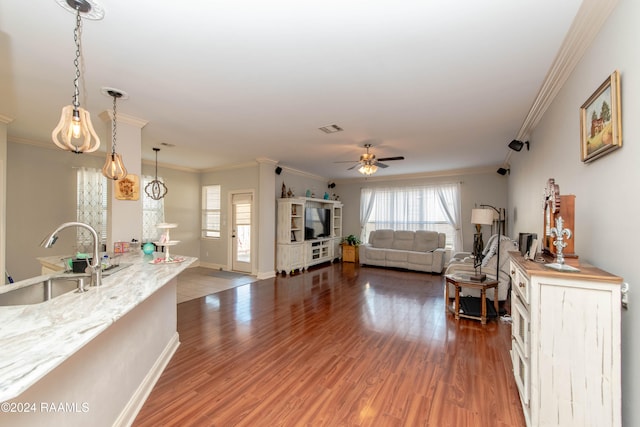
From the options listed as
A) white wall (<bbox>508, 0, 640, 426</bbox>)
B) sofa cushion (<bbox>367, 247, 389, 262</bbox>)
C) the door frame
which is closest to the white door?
the door frame


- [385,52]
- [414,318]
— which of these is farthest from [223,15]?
[414,318]

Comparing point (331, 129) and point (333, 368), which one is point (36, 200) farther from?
point (333, 368)

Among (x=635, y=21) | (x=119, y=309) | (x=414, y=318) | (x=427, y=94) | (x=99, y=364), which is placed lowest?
(x=414, y=318)

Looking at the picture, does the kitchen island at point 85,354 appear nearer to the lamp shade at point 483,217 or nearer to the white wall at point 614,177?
the white wall at point 614,177

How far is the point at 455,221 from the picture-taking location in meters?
7.00

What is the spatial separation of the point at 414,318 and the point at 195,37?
380cm

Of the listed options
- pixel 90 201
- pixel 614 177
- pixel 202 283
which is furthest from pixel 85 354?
pixel 90 201

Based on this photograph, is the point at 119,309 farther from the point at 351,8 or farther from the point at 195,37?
the point at 351,8

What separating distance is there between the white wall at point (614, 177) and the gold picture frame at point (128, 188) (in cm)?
433

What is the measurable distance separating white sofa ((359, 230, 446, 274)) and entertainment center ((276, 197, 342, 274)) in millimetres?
1085

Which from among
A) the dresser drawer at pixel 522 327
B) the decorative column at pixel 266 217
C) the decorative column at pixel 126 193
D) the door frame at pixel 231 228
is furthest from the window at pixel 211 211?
the dresser drawer at pixel 522 327

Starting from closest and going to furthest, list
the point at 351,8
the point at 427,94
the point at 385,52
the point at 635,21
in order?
1. the point at 635,21
2. the point at 351,8
3. the point at 385,52
4. the point at 427,94

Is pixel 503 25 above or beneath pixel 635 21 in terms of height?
above

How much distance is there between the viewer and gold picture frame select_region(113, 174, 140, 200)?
3174 millimetres
